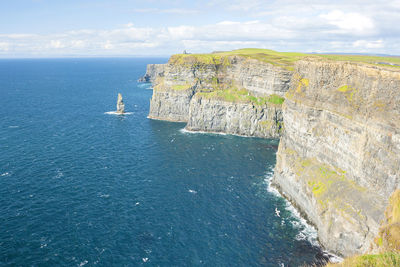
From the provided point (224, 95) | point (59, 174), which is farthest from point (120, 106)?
point (59, 174)

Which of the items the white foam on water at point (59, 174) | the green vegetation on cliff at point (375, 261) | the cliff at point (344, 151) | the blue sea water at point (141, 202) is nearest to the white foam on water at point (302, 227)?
the blue sea water at point (141, 202)

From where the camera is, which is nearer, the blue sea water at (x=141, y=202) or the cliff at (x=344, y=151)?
the cliff at (x=344, y=151)

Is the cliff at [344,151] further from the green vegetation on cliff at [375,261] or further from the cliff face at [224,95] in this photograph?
the cliff face at [224,95]

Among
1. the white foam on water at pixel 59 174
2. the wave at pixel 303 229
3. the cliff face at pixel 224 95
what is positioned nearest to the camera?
the wave at pixel 303 229

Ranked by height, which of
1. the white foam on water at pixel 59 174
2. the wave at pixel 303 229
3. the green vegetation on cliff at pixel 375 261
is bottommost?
the wave at pixel 303 229

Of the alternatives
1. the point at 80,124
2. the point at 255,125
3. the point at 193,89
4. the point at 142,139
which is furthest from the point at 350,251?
the point at 80,124

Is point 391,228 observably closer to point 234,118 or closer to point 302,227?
point 302,227
